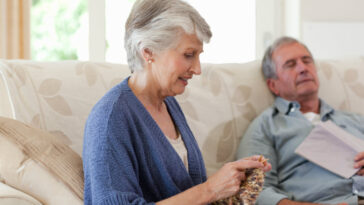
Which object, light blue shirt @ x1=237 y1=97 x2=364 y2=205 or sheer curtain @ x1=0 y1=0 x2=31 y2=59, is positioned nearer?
light blue shirt @ x1=237 y1=97 x2=364 y2=205

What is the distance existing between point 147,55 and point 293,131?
0.88 metres

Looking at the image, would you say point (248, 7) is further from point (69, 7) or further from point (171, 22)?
point (171, 22)

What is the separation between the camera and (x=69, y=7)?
377 centimetres

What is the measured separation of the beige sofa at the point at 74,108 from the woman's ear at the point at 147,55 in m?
0.32

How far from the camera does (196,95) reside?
6.19 feet

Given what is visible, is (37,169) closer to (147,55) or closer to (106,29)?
(147,55)

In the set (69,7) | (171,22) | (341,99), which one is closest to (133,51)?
(171,22)

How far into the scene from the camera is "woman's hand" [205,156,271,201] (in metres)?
1.18

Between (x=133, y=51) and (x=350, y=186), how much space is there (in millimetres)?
993

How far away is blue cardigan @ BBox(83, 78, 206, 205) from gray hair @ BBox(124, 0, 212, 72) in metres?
0.13

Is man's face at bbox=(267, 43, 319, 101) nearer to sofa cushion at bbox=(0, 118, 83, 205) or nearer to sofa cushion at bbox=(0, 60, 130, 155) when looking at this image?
sofa cushion at bbox=(0, 60, 130, 155)

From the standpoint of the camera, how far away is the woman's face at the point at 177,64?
129 cm

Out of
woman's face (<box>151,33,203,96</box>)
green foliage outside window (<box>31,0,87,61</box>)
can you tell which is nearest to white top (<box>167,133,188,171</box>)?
woman's face (<box>151,33,203,96</box>)

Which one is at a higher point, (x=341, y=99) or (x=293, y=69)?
(x=293, y=69)
